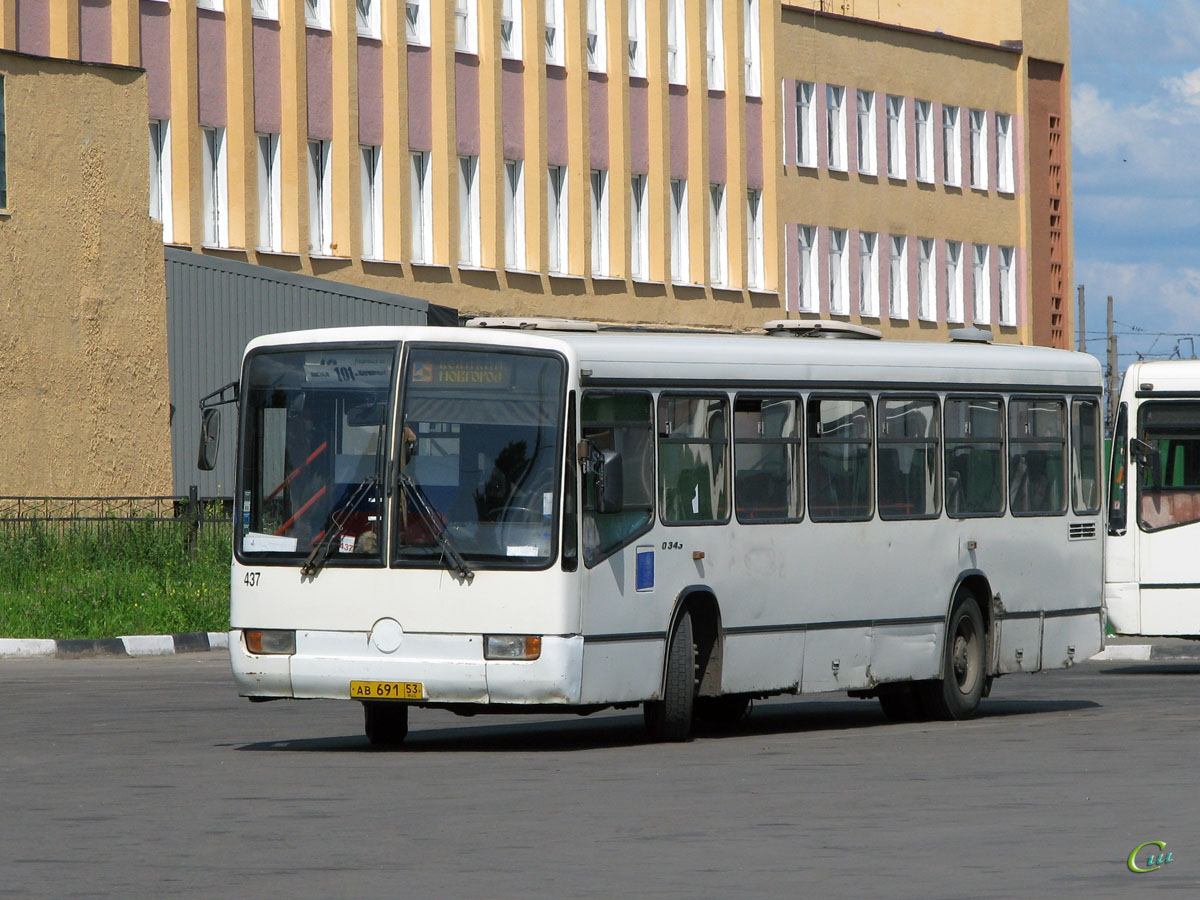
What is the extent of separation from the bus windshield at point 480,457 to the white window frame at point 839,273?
159 feet

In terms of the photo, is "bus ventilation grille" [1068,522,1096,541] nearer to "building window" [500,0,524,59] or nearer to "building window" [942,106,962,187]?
"building window" [500,0,524,59]

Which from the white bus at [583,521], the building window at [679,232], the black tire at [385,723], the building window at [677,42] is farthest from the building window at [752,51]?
the black tire at [385,723]

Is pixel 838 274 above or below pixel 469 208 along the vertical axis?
below

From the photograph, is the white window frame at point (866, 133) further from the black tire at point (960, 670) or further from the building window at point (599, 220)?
the black tire at point (960, 670)

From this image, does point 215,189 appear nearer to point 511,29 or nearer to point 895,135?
point 511,29

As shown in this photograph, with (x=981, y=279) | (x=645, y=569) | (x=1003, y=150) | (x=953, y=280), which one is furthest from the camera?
(x=981, y=279)

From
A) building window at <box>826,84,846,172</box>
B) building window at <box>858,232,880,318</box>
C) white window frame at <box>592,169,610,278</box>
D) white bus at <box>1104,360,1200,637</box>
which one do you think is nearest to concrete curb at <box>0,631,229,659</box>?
white bus at <box>1104,360,1200,637</box>

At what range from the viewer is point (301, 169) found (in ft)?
159

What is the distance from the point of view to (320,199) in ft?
162

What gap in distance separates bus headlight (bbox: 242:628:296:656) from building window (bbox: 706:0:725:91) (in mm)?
43522

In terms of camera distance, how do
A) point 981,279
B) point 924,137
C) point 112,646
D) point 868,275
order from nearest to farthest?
point 112,646
point 868,275
point 924,137
point 981,279

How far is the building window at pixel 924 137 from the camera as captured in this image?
67438 mm

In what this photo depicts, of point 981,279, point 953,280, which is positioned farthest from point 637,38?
point 981,279

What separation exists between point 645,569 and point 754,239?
44768 mm
